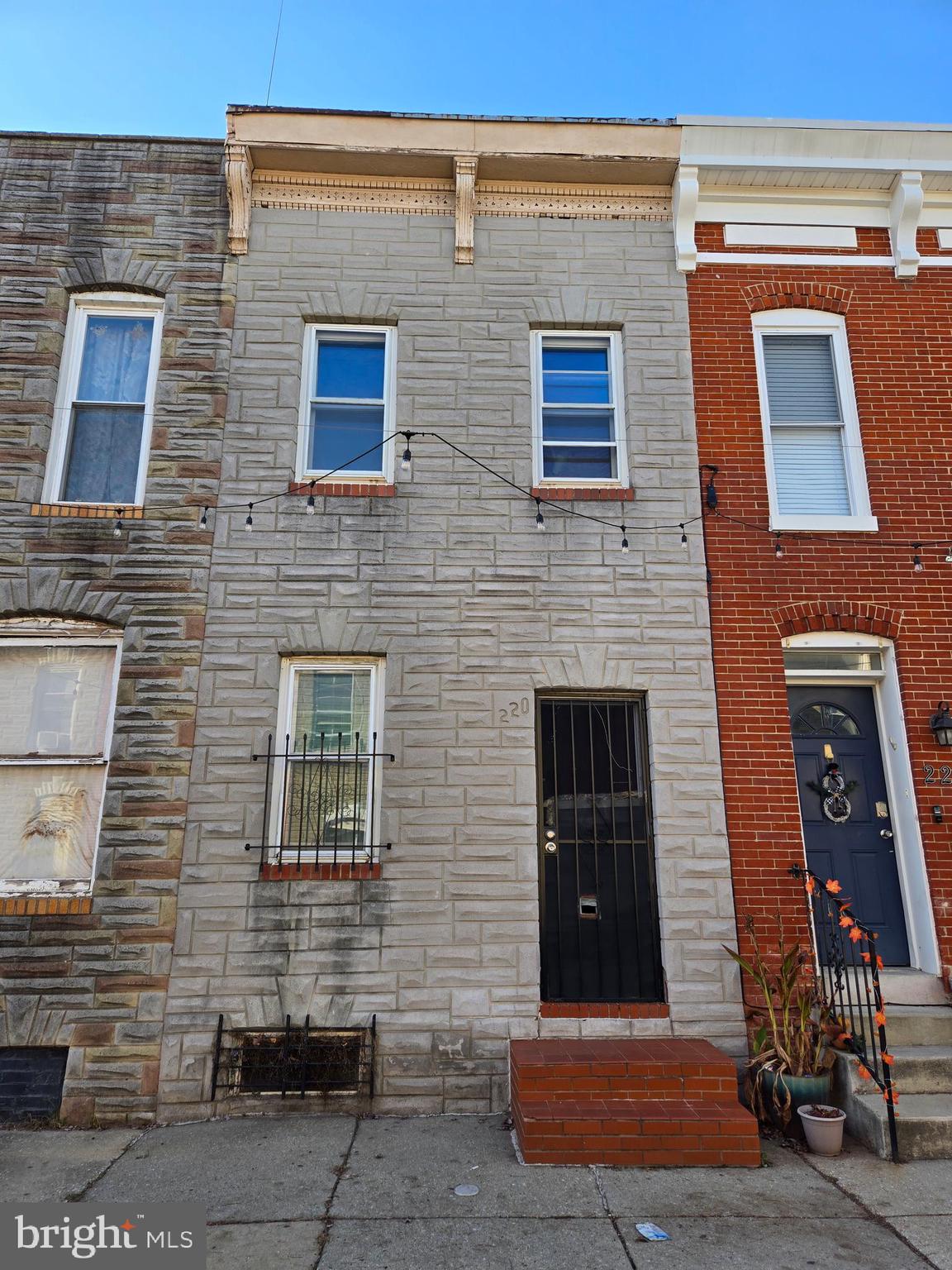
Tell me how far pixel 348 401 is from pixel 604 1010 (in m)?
5.53

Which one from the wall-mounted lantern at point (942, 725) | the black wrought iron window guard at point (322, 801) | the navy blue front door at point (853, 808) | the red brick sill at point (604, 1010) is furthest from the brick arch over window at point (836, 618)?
the black wrought iron window guard at point (322, 801)

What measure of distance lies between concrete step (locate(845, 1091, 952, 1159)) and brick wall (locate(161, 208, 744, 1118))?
107cm

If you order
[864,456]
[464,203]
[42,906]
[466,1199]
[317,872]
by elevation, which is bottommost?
[466,1199]

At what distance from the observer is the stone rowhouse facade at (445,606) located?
6293 millimetres

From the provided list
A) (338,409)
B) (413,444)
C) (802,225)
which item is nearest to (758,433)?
(802,225)

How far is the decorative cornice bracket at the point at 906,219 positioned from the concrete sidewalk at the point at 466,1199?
753 cm

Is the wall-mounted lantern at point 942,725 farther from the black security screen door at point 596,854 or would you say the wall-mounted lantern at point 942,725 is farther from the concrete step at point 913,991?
the black security screen door at point 596,854

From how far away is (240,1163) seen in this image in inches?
203

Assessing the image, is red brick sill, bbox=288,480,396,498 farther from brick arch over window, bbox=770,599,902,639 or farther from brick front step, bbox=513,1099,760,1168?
brick front step, bbox=513,1099,760,1168

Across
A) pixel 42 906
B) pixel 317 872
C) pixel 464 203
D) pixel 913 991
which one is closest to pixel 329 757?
pixel 317 872

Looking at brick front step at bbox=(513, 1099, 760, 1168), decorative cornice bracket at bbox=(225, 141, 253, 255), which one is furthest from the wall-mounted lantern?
decorative cornice bracket at bbox=(225, 141, 253, 255)

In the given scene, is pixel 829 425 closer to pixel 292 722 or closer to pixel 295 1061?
pixel 292 722

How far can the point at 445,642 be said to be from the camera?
23.1 ft

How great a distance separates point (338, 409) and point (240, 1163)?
232 inches
